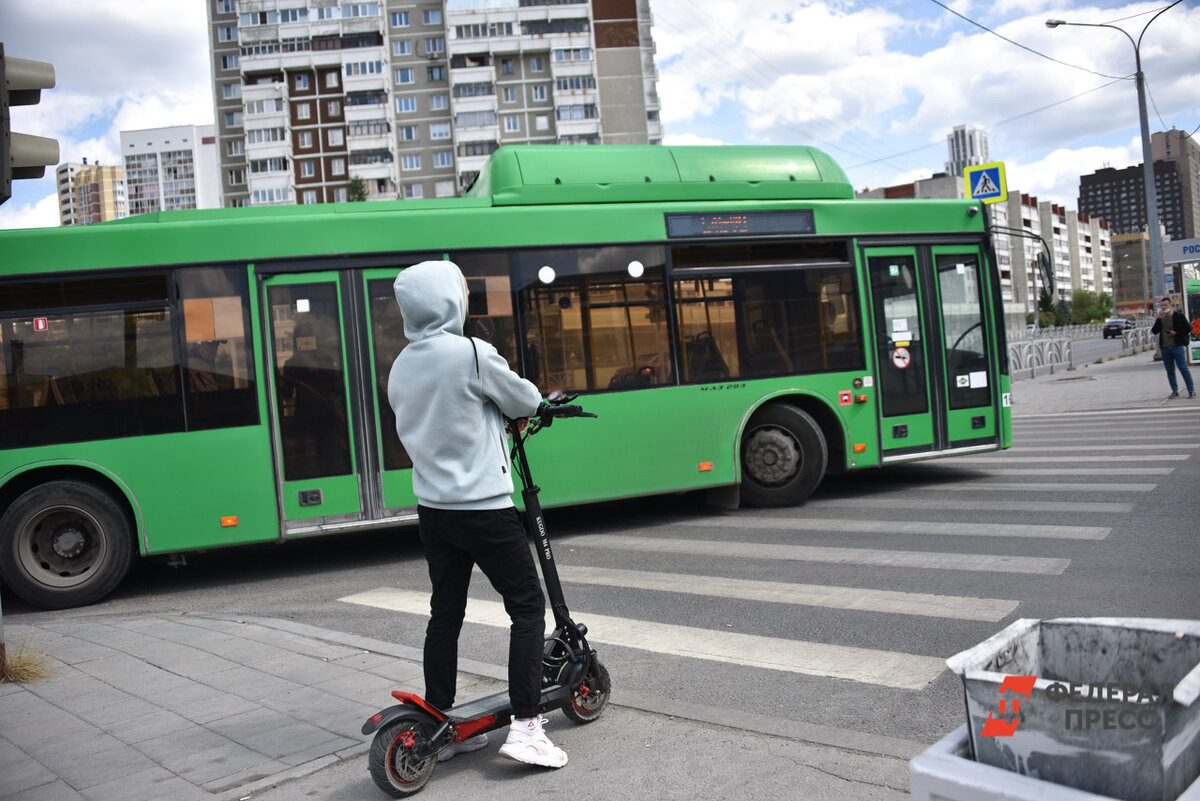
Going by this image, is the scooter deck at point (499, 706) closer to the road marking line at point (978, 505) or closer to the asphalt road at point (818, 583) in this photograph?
the asphalt road at point (818, 583)

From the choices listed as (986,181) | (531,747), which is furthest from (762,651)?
(986,181)

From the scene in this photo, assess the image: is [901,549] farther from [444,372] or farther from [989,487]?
[444,372]

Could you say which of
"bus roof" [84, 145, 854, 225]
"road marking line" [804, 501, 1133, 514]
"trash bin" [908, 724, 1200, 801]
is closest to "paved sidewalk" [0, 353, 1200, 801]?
"trash bin" [908, 724, 1200, 801]

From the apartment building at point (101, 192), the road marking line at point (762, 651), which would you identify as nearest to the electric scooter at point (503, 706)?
the road marking line at point (762, 651)

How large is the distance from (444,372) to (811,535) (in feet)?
18.0

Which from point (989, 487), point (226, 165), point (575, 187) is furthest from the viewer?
point (226, 165)

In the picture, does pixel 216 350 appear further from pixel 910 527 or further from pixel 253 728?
pixel 910 527

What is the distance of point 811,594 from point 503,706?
3.06 meters

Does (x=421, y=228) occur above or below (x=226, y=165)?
below

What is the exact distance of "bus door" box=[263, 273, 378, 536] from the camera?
8211 millimetres

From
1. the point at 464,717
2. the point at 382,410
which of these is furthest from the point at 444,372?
the point at 382,410

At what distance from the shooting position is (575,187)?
945cm

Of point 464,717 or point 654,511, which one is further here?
point 654,511

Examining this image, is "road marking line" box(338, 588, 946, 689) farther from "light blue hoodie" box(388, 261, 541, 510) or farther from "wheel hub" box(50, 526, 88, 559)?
"wheel hub" box(50, 526, 88, 559)
